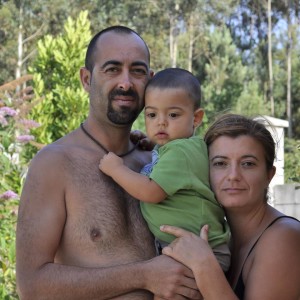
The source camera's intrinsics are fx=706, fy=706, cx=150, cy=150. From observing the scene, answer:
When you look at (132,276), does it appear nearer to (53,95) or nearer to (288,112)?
(53,95)

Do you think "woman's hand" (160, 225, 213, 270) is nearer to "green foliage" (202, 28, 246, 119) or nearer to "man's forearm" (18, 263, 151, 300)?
"man's forearm" (18, 263, 151, 300)

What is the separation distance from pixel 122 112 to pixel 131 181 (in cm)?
38

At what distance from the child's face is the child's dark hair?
0.7 inches

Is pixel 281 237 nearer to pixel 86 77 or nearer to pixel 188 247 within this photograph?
pixel 188 247

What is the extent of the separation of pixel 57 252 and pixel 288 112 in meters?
30.2

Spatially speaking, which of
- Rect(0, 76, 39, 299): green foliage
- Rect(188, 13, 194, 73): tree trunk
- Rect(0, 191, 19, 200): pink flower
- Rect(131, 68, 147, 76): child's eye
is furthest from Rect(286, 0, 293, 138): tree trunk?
Rect(131, 68, 147, 76): child's eye

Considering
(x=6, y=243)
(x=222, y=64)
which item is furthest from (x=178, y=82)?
(x=222, y=64)

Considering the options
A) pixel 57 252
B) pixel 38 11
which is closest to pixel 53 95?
pixel 57 252

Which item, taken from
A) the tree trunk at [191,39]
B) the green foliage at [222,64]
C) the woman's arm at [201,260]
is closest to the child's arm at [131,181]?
the woman's arm at [201,260]

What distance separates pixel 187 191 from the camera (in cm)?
279

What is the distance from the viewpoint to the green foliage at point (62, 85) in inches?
406

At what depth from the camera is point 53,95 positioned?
35.8 feet

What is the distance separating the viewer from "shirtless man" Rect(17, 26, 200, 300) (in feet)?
9.05

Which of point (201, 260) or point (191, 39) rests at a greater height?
point (191, 39)
